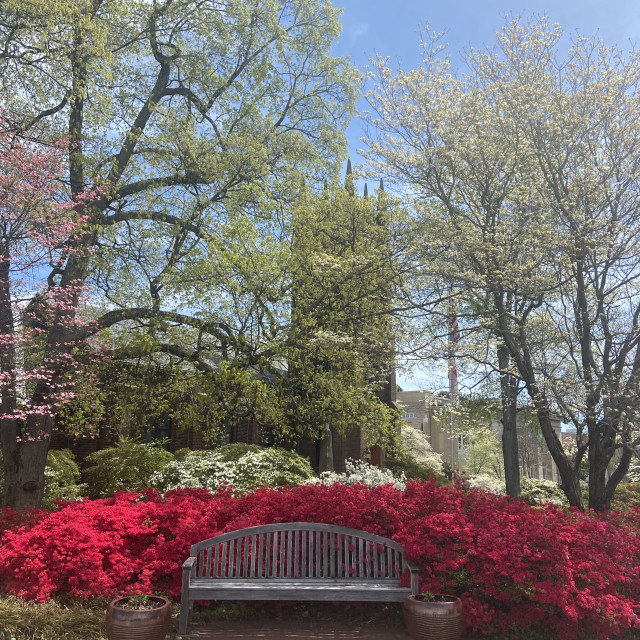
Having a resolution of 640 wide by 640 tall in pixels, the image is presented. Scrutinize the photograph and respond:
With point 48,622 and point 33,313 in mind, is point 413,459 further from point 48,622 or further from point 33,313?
point 48,622

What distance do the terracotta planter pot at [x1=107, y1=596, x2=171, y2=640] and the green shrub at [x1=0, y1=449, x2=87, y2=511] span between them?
8.97 m

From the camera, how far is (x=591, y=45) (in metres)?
10.0

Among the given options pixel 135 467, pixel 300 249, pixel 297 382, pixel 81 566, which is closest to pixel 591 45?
pixel 300 249

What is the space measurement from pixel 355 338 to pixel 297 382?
10.5ft

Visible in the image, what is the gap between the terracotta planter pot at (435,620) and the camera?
16.4 ft

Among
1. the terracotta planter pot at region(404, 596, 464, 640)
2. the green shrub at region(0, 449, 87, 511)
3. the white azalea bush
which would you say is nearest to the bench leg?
the terracotta planter pot at region(404, 596, 464, 640)

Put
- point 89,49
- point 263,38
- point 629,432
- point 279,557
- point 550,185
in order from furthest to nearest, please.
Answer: point 263,38
point 89,49
point 550,185
point 629,432
point 279,557

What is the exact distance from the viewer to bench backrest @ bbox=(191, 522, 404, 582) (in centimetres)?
579

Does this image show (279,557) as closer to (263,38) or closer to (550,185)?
(550,185)

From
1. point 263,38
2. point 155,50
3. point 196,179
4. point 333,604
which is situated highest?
point 263,38

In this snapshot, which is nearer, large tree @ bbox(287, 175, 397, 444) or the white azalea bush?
large tree @ bbox(287, 175, 397, 444)

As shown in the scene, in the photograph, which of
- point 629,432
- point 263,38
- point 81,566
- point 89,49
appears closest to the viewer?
point 81,566

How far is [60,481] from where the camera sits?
14.7m

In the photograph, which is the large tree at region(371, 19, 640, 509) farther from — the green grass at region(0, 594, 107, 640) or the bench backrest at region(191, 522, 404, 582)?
the green grass at region(0, 594, 107, 640)
